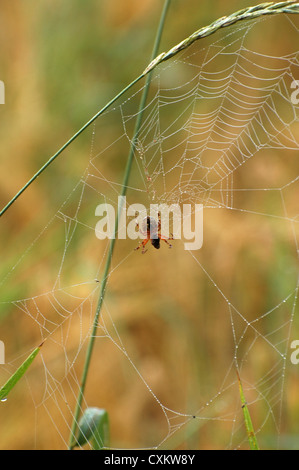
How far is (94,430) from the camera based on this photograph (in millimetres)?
1673

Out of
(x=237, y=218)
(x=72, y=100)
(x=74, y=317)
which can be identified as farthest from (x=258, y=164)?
(x=74, y=317)

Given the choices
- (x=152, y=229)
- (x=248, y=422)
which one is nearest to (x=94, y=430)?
(x=248, y=422)

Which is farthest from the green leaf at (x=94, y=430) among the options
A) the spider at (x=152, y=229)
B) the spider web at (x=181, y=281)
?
the spider web at (x=181, y=281)

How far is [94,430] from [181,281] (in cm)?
141

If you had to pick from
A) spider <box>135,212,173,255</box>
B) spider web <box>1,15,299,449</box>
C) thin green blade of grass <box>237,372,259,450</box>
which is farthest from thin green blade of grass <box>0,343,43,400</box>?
spider web <box>1,15,299,449</box>

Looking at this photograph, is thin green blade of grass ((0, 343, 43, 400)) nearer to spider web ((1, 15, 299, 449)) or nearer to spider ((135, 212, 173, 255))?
spider ((135, 212, 173, 255))

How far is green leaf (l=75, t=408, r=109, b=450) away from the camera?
64.0 inches

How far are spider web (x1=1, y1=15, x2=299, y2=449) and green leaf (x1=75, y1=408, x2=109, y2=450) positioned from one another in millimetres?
839

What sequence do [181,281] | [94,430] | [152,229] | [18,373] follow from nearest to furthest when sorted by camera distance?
[18,373]
[94,430]
[152,229]
[181,281]

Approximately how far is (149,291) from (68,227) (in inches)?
26.8

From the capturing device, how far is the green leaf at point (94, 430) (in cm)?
163

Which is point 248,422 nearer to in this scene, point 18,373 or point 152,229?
point 18,373

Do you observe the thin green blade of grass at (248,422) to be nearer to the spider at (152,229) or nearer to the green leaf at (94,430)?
the green leaf at (94,430)

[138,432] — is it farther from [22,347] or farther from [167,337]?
[22,347]
